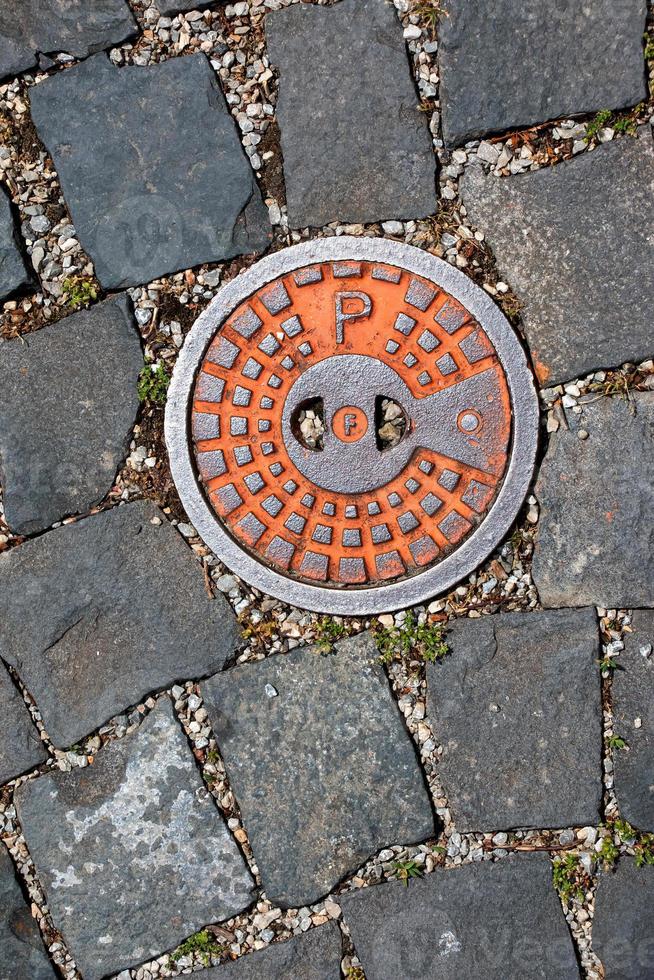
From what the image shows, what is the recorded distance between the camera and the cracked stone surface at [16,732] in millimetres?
2990

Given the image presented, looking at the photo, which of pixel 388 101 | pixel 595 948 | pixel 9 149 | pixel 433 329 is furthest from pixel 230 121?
pixel 595 948

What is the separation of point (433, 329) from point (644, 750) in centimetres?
171

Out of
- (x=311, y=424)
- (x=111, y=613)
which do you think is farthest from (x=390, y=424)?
(x=111, y=613)

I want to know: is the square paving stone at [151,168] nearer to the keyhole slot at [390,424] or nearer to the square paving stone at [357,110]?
the square paving stone at [357,110]

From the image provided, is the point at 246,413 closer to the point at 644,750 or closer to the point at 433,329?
the point at 433,329

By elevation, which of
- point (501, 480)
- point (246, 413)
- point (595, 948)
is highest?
point (246, 413)

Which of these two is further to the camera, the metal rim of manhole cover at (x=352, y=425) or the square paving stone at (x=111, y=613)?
the square paving stone at (x=111, y=613)

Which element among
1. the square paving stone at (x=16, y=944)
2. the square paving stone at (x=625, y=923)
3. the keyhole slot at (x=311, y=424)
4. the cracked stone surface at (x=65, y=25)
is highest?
the cracked stone surface at (x=65, y=25)

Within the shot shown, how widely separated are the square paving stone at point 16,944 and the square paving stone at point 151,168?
2325 mm

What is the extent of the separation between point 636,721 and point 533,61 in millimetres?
2423

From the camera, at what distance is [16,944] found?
9.80ft

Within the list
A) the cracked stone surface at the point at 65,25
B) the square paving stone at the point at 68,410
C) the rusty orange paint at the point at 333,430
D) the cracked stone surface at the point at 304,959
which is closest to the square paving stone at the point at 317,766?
the cracked stone surface at the point at 304,959

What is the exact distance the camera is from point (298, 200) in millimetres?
2900

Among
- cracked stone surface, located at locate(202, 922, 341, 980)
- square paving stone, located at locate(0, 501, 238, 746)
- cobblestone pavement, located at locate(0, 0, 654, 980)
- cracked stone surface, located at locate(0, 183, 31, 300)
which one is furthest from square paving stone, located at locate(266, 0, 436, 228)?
cracked stone surface, located at locate(202, 922, 341, 980)
